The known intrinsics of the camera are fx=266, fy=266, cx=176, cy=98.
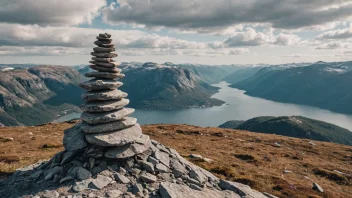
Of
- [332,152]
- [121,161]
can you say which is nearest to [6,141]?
[121,161]

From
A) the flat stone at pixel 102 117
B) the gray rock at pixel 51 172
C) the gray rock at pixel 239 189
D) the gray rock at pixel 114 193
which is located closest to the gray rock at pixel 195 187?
the gray rock at pixel 239 189

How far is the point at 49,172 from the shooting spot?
20.5 m

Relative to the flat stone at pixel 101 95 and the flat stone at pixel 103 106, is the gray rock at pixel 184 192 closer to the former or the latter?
the flat stone at pixel 103 106

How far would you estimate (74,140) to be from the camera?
875 inches

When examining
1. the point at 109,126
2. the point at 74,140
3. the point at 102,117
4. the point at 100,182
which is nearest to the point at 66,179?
the point at 100,182

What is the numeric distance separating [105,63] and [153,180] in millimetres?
11209

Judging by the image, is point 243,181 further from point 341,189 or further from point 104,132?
point 104,132

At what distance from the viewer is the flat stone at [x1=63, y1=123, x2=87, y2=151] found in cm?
2150

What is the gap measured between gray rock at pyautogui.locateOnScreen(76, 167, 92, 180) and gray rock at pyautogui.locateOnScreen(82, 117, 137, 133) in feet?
11.2

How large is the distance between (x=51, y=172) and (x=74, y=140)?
3052 mm

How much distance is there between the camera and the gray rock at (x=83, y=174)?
18.9 metres

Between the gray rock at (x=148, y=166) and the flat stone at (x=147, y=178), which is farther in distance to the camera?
the gray rock at (x=148, y=166)

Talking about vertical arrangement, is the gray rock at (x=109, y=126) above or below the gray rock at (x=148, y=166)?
above

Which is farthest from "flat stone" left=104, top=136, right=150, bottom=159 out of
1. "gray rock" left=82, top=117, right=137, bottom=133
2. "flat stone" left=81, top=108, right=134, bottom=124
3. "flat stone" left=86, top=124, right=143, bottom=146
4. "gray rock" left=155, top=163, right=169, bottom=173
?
"flat stone" left=81, top=108, right=134, bottom=124
